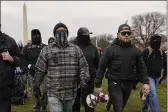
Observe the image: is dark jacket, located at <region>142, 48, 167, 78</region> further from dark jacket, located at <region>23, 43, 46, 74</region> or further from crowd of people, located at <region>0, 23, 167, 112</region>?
dark jacket, located at <region>23, 43, 46, 74</region>

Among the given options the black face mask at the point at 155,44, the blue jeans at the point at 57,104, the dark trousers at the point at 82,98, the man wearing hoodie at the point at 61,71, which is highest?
the black face mask at the point at 155,44

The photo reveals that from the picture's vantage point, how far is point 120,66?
261 inches

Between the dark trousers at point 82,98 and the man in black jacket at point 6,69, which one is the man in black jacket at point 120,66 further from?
the man in black jacket at point 6,69

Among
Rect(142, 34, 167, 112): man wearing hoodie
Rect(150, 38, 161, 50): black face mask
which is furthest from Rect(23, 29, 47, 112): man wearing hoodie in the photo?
Rect(150, 38, 161, 50): black face mask

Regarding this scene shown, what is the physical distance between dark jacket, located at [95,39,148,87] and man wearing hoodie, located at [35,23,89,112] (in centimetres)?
81

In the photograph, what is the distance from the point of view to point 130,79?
6.73 metres

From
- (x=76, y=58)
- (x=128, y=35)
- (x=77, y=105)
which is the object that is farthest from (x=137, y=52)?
(x=77, y=105)

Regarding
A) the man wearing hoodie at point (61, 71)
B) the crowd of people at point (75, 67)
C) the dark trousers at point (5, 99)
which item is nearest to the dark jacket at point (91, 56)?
the crowd of people at point (75, 67)

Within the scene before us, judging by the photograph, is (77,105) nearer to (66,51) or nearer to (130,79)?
(130,79)

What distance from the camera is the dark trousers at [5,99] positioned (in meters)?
5.69

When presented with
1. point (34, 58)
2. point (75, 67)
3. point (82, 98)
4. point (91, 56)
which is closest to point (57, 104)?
point (75, 67)

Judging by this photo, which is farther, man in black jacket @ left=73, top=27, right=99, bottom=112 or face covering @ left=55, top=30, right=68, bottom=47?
man in black jacket @ left=73, top=27, right=99, bottom=112

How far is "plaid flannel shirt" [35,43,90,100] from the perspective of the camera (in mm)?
5750

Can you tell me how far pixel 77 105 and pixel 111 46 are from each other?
1979 mm
